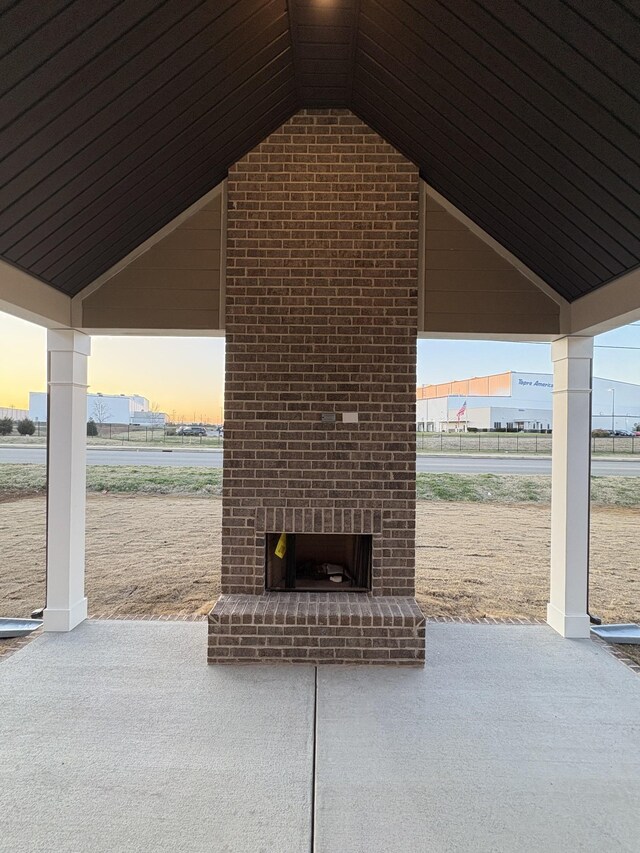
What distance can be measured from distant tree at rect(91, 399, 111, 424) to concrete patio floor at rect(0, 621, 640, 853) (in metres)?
→ 12.3

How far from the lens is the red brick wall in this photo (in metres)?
4.10

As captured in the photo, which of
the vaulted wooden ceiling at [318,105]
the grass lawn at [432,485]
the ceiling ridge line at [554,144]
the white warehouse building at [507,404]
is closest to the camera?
the vaulted wooden ceiling at [318,105]

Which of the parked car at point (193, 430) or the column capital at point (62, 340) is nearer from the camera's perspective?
the column capital at point (62, 340)

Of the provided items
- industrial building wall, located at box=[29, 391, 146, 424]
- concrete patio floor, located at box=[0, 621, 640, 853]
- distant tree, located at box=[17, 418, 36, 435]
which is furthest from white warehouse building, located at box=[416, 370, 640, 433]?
distant tree, located at box=[17, 418, 36, 435]

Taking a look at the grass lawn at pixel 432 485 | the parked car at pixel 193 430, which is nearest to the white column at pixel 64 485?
the grass lawn at pixel 432 485

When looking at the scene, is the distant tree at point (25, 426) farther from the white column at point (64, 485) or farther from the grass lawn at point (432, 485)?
the white column at point (64, 485)

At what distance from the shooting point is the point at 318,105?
4133mm

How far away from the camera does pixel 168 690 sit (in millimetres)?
3330

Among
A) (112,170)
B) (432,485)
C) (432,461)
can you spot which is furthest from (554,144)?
(432,461)

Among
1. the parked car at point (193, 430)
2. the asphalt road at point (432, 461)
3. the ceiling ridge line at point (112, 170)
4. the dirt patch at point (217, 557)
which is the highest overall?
the ceiling ridge line at point (112, 170)

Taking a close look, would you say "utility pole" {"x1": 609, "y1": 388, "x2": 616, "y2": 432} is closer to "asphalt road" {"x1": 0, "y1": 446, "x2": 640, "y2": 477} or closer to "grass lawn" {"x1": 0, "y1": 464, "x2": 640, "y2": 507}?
"asphalt road" {"x1": 0, "y1": 446, "x2": 640, "y2": 477}

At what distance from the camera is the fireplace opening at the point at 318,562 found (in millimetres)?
4207

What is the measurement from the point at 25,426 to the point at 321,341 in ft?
→ 49.8

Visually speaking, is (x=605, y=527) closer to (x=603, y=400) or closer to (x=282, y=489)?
(x=603, y=400)
